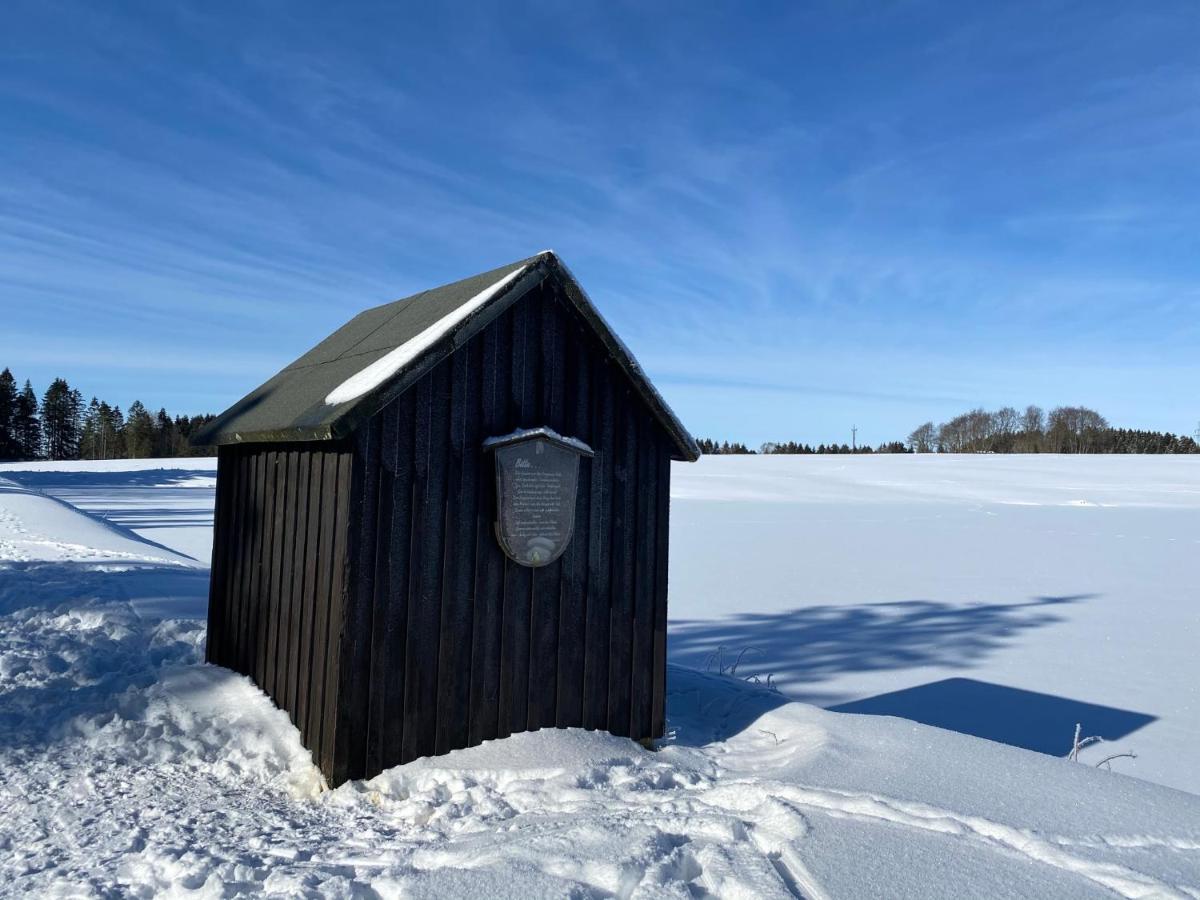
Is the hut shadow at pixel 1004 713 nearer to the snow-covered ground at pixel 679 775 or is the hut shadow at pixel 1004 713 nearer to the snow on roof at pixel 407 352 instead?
the snow-covered ground at pixel 679 775

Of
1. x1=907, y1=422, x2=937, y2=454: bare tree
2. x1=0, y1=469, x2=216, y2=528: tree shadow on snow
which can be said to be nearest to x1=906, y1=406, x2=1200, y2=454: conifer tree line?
x1=907, y1=422, x2=937, y2=454: bare tree

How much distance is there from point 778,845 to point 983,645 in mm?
8503

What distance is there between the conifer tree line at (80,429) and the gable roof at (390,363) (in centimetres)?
8469

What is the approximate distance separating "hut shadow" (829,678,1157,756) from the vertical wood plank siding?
314 cm

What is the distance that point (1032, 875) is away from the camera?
12.3 ft

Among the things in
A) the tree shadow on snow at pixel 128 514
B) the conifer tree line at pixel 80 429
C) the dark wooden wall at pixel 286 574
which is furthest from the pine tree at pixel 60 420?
the dark wooden wall at pixel 286 574

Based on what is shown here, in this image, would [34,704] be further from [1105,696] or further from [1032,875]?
[1105,696]

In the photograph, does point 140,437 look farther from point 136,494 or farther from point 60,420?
point 136,494

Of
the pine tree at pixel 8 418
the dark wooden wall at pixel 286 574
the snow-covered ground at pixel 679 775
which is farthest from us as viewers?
the pine tree at pixel 8 418

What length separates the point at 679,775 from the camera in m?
5.28

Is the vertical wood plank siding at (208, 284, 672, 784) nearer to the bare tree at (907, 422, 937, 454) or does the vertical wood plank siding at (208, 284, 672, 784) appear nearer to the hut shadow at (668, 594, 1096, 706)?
the hut shadow at (668, 594, 1096, 706)

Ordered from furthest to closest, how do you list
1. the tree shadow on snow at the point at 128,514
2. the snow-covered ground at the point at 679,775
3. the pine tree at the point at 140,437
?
the pine tree at the point at 140,437, the tree shadow on snow at the point at 128,514, the snow-covered ground at the point at 679,775

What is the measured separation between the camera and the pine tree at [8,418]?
8144cm

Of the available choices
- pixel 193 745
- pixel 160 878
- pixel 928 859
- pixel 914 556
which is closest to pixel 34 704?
pixel 193 745
